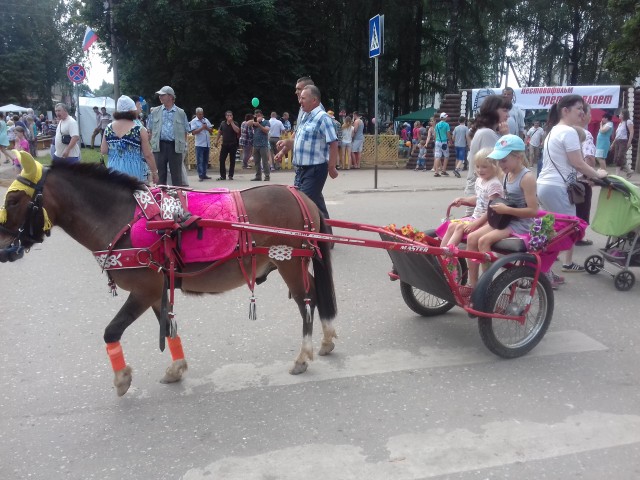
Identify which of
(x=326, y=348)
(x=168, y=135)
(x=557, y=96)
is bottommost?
(x=326, y=348)

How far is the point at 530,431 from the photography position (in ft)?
10.1

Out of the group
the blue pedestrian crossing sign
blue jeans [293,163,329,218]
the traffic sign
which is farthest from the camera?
the traffic sign

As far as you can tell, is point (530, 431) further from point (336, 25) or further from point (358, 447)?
point (336, 25)

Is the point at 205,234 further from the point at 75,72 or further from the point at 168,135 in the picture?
the point at 75,72

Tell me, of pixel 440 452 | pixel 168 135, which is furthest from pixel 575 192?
pixel 168 135

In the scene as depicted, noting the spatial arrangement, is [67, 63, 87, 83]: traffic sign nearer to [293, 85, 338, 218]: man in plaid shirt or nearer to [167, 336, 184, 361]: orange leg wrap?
[293, 85, 338, 218]: man in plaid shirt

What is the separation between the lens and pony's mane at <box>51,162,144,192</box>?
338cm

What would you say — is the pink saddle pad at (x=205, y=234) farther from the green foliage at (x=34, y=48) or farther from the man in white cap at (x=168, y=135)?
the green foliage at (x=34, y=48)

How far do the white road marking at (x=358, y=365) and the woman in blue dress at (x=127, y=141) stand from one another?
3284 millimetres

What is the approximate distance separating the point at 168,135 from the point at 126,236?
5796 millimetres

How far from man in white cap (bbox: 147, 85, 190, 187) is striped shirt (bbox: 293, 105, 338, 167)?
3.52 meters

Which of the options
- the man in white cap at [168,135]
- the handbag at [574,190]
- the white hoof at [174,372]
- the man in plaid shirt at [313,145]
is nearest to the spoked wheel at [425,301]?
the handbag at [574,190]

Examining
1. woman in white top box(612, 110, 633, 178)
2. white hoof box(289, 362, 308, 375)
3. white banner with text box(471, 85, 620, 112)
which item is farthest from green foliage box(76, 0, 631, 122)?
white hoof box(289, 362, 308, 375)

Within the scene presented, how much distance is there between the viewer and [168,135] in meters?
8.74
